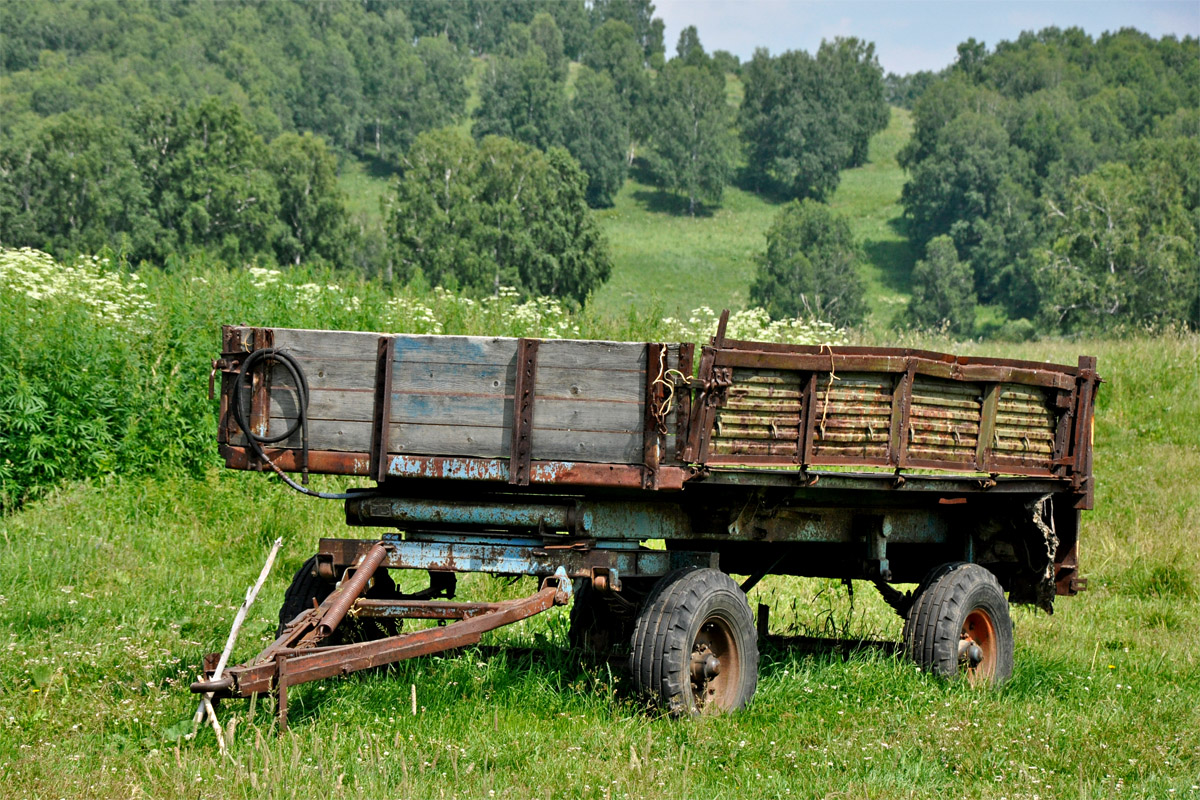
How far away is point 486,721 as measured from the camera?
232 inches

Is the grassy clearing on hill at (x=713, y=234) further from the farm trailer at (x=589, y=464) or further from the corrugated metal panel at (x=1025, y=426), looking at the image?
the farm trailer at (x=589, y=464)

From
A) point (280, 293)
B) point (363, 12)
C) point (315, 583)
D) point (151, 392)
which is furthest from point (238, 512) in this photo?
point (363, 12)

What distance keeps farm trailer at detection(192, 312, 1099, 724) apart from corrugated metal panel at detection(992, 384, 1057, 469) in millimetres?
202

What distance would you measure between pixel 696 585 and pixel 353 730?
1756mm

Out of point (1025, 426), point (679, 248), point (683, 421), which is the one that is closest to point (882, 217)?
point (679, 248)

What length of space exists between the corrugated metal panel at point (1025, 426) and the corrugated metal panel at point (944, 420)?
0.27 m

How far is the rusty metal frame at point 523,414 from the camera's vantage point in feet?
19.2

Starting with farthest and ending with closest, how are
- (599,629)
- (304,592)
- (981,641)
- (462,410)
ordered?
(981,641) < (599,629) < (304,592) < (462,410)

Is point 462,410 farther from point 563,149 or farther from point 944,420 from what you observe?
point 563,149

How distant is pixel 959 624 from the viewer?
7.25 meters

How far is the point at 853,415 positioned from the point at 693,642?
1.48 metres

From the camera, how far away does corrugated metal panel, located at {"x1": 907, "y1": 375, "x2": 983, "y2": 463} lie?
680cm

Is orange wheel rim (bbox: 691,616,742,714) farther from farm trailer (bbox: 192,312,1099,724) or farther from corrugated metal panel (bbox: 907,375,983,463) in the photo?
corrugated metal panel (bbox: 907,375,983,463)

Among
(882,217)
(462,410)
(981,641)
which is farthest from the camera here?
(882,217)
